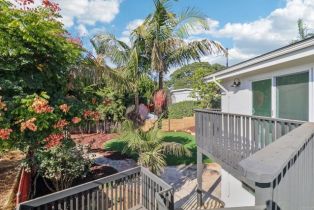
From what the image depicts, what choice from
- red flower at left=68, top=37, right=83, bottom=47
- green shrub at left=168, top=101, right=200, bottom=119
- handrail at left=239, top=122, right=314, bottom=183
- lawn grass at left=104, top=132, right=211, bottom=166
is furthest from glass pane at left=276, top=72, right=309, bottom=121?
green shrub at left=168, top=101, right=200, bottom=119

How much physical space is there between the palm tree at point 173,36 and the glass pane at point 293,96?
765 cm

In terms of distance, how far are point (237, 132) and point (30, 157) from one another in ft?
18.7

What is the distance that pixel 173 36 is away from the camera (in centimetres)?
1402

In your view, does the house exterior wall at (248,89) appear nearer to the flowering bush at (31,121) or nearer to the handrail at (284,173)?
the handrail at (284,173)

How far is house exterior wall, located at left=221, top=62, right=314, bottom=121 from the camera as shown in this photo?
5.33 metres

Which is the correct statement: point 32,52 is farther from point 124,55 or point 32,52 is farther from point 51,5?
point 124,55

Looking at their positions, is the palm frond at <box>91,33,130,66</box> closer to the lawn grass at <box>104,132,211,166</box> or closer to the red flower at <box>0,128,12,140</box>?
the lawn grass at <box>104,132,211,166</box>

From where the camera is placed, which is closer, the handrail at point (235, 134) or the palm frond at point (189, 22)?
the handrail at point (235, 134)

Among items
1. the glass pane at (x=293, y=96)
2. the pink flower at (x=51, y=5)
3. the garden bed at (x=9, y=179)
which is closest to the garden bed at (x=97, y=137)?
the garden bed at (x=9, y=179)

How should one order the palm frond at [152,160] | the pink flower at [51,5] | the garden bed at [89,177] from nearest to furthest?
the pink flower at [51,5], the garden bed at [89,177], the palm frond at [152,160]

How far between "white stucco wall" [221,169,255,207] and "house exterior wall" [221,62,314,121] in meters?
2.33

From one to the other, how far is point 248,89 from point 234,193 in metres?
3.41

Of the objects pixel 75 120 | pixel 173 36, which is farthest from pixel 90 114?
pixel 173 36

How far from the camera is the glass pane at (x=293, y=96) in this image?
5.57 metres
